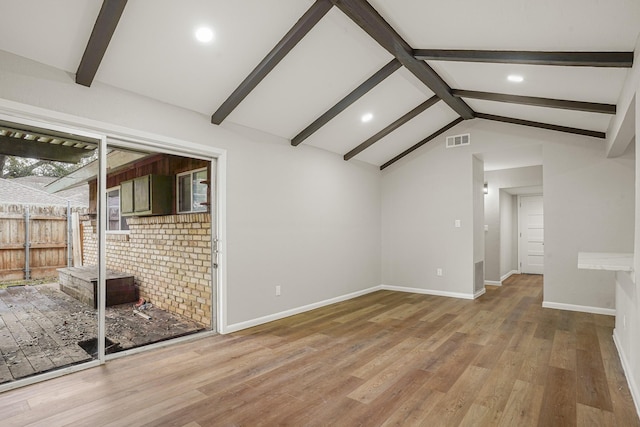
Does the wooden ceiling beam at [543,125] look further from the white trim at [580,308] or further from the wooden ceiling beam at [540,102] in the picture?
the white trim at [580,308]

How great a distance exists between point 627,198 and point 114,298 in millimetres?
7433

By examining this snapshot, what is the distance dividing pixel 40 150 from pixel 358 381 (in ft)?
10.5

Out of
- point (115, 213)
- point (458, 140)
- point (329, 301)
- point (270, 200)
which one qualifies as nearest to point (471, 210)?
point (458, 140)

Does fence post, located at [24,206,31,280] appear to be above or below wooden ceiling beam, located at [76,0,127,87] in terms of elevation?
below

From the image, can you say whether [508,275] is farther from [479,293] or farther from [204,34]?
[204,34]

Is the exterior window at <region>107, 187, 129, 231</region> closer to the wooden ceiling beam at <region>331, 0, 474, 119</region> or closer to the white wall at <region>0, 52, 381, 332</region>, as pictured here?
the white wall at <region>0, 52, 381, 332</region>

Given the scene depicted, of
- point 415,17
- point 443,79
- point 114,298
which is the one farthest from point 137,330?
point 443,79

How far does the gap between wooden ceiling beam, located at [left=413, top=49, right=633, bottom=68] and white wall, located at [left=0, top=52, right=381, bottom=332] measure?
218 centimetres

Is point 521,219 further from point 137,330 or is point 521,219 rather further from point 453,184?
point 137,330

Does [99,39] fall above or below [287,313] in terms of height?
above

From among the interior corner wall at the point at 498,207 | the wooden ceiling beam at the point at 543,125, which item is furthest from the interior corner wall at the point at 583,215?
the interior corner wall at the point at 498,207

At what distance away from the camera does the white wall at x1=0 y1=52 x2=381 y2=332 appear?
9.13 ft

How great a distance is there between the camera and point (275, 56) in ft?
9.78

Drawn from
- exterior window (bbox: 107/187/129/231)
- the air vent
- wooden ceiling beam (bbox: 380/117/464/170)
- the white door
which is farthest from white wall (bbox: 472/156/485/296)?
exterior window (bbox: 107/187/129/231)
